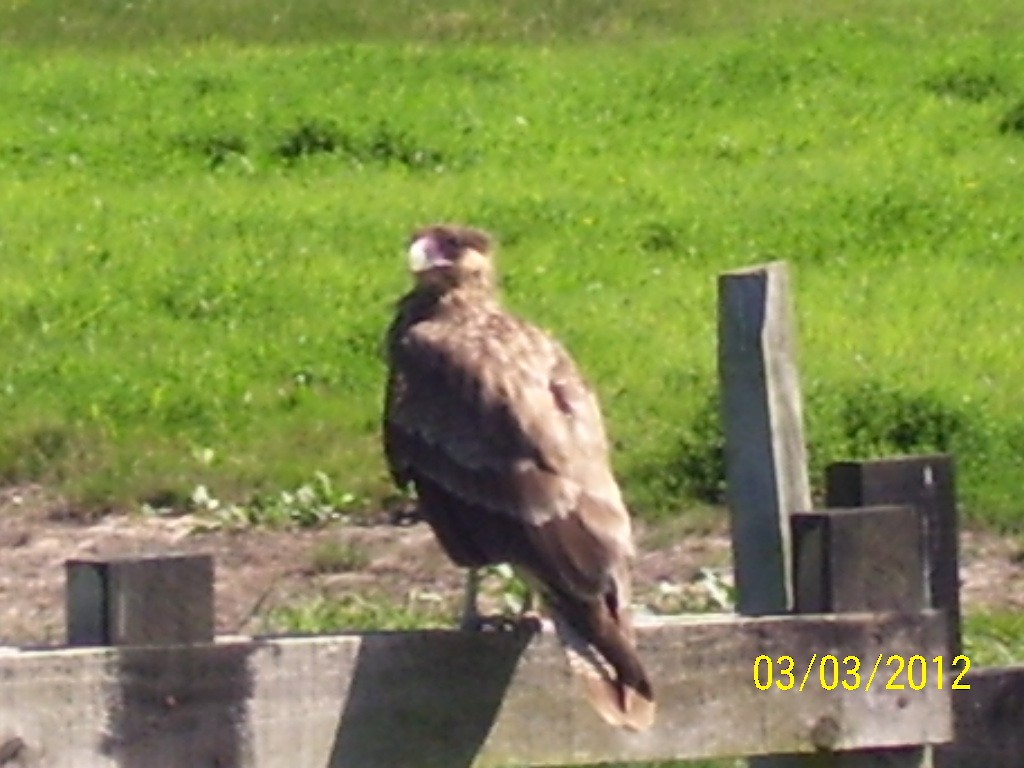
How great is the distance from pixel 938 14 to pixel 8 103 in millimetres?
7779

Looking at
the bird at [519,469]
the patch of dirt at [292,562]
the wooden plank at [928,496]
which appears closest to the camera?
the bird at [519,469]

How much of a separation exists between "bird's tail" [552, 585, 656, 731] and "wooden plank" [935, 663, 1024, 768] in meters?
0.74

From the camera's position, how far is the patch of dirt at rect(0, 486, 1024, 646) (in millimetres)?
8867

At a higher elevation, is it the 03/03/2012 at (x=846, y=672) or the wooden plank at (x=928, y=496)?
the wooden plank at (x=928, y=496)

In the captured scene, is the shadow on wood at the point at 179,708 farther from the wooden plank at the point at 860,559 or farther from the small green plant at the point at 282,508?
the small green plant at the point at 282,508

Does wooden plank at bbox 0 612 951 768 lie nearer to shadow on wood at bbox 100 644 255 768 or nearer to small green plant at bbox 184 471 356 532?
shadow on wood at bbox 100 644 255 768

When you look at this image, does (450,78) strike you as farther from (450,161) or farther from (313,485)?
(313,485)

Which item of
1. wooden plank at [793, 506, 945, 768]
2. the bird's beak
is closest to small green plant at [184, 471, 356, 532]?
the bird's beak

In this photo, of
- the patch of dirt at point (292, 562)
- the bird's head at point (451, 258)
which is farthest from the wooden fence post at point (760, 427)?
the patch of dirt at point (292, 562)

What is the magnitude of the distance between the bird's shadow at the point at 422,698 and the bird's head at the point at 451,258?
1486mm

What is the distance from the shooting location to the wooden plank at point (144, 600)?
143 inches

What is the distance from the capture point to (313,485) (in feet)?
33.7

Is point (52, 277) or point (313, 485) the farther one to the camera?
point (52, 277)

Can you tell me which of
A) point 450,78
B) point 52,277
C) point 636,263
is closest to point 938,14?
point 450,78
